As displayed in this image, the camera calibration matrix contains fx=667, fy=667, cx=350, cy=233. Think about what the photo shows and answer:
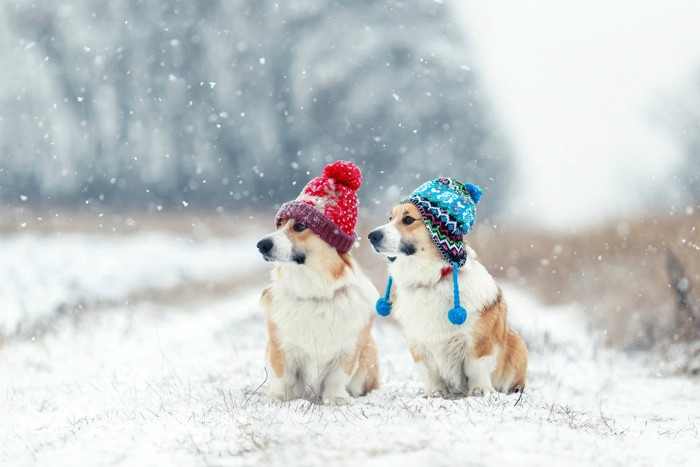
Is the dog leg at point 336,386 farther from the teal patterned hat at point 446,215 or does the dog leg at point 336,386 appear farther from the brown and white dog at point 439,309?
the teal patterned hat at point 446,215

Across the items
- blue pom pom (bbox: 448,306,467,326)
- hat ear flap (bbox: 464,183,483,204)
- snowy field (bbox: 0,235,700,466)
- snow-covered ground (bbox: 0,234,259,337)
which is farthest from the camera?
snow-covered ground (bbox: 0,234,259,337)

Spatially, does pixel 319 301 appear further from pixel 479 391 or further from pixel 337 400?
pixel 479 391

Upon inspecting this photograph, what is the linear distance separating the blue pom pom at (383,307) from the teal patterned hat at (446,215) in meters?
0.59

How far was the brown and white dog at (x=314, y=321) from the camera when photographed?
4.95 m

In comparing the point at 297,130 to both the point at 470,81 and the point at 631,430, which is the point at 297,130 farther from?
the point at 631,430

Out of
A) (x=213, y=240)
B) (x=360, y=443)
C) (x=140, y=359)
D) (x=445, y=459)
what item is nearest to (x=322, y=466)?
(x=360, y=443)

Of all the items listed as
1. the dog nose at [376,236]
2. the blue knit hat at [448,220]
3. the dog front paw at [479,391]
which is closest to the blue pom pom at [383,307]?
the blue knit hat at [448,220]

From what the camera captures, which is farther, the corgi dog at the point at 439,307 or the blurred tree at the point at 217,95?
the blurred tree at the point at 217,95

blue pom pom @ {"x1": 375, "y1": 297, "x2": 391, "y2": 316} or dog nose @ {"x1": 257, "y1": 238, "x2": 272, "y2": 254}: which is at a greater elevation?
dog nose @ {"x1": 257, "y1": 238, "x2": 272, "y2": 254}

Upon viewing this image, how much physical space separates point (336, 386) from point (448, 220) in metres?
1.51

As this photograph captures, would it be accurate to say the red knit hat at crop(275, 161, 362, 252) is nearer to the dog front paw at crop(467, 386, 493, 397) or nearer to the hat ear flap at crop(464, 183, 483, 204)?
the hat ear flap at crop(464, 183, 483, 204)

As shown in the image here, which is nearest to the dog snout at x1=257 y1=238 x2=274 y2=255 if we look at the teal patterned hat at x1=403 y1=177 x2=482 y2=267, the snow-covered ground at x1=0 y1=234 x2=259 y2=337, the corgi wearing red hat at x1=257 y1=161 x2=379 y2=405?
the corgi wearing red hat at x1=257 y1=161 x2=379 y2=405

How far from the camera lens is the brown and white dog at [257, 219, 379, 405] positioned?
4.95m

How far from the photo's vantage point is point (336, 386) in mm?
5047
